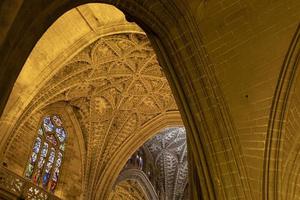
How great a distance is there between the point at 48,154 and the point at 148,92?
11.0 ft

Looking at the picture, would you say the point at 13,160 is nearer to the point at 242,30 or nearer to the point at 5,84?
the point at 242,30

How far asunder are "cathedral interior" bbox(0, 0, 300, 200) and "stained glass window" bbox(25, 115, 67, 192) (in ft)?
0.10

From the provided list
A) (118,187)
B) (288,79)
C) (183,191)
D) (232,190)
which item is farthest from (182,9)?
(183,191)

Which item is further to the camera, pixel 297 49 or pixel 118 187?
pixel 118 187

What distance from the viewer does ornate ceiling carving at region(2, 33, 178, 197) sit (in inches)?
380

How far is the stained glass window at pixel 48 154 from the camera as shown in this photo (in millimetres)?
10320

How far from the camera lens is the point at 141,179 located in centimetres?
1519

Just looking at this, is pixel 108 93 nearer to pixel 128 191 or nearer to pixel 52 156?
pixel 52 156

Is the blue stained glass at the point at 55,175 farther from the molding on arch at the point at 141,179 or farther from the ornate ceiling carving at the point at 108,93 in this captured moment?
the molding on arch at the point at 141,179

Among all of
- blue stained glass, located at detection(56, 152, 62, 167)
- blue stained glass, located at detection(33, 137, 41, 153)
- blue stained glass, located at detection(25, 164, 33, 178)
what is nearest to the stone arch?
blue stained glass, located at detection(25, 164, 33, 178)

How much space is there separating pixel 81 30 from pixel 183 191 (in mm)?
9980

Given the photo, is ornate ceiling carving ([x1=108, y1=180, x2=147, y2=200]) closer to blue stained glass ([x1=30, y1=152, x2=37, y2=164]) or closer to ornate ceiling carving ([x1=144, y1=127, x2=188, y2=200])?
ornate ceiling carving ([x1=144, y1=127, x2=188, y2=200])

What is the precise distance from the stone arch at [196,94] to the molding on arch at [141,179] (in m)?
8.17

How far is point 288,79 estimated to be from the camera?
5.84m
